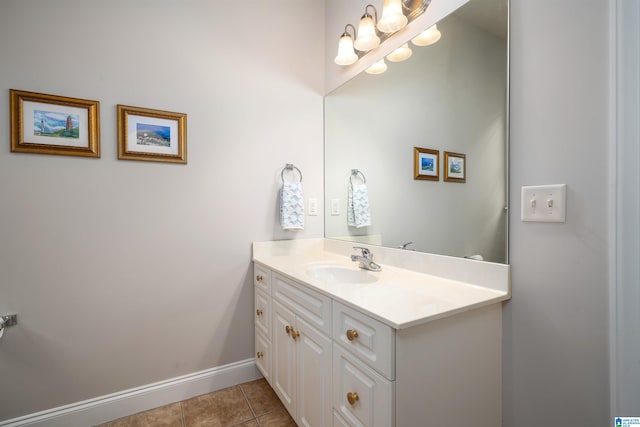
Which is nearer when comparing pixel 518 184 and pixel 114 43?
pixel 518 184

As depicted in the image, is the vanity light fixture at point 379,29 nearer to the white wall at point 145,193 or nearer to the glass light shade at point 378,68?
the glass light shade at point 378,68

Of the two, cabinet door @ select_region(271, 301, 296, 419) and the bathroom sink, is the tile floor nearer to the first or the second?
cabinet door @ select_region(271, 301, 296, 419)

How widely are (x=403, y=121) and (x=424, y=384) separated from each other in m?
1.19

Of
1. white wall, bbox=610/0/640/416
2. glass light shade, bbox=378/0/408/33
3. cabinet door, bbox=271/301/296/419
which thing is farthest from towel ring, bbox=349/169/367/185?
white wall, bbox=610/0/640/416

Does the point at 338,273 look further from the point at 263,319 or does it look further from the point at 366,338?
the point at 366,338

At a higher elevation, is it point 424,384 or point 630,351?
point 630,351

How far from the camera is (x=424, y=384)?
2.67ft

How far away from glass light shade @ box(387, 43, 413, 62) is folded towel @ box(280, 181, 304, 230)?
90cm

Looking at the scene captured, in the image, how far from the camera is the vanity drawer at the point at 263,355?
1.57m

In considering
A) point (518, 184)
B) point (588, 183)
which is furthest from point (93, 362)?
point (588, 183)

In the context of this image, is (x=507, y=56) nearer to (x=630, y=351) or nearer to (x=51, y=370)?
(x=630, y=351)

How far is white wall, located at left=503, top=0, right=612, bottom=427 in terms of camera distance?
0.81m

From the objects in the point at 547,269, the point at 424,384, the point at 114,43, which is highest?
the point at 114,43

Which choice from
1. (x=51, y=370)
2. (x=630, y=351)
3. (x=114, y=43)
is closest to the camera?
(x=630, y=351)
